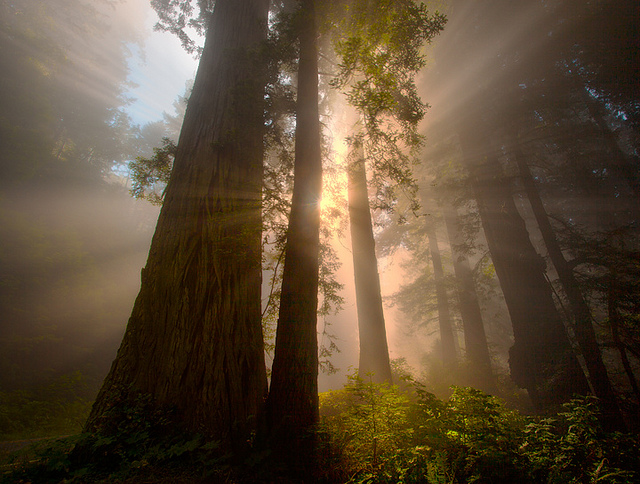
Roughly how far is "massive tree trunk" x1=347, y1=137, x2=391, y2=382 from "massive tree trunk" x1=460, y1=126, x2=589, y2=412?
4074 millimetres

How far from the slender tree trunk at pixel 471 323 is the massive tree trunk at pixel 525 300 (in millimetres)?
A: 2448

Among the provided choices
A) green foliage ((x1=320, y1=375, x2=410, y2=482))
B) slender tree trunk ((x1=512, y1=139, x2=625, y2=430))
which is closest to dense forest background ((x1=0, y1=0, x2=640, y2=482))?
slender tree trunk ((x1=512, y1=139, x2=625, y2=430))

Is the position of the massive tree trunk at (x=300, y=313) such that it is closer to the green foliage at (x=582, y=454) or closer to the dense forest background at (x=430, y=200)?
the dense forest background at (x=430, y=200)

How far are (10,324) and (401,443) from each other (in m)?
17.5

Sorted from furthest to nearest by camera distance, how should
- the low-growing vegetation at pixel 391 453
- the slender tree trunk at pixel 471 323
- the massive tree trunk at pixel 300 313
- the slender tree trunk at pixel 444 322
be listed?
the slender tree trunk at pixel 444 322
the slender tree trunk at pixel 471 323
the massive tree trunk at pixel 300 313
the low-growing vegetation at pixel 391 453

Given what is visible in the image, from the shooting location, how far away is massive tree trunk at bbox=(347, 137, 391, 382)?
625 cm

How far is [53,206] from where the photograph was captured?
612 inches

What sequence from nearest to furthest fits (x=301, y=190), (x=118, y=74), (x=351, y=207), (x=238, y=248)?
(x=238, y=248), (x=301, y=190), (x=351, y=207), (x=118, y=74)

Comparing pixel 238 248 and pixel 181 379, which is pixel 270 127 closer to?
pixel 238 248

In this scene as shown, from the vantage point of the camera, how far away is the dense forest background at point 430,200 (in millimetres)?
5180

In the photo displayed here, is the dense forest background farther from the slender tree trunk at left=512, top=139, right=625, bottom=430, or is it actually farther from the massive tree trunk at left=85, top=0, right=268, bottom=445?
the massive tree trunk at left=85, top=0, right=268, bottom=445

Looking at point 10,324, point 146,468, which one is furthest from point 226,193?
point 10,324

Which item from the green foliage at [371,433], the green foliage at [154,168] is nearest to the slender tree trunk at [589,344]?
the green foliage at [371,433]

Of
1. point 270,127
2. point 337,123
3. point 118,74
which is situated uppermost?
point 118,74
